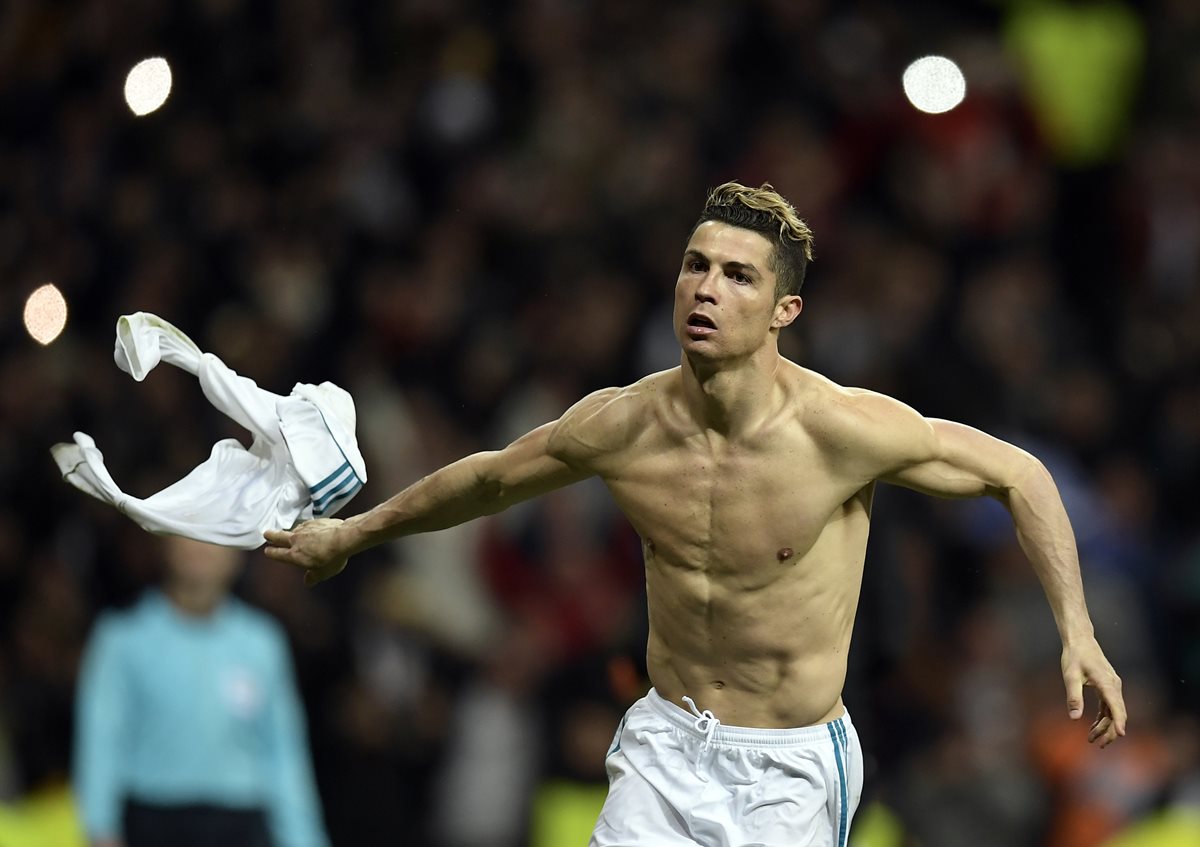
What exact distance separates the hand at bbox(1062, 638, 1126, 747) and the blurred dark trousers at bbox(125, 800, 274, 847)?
10.3 ft

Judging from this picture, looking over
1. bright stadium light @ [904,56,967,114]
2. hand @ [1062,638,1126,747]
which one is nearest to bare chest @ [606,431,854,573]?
hand @ [1062,638,1126,747]

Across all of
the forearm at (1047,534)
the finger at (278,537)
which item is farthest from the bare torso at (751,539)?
the finger at (278,537)

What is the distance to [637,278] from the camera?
8531 millimetres

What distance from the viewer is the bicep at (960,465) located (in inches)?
168

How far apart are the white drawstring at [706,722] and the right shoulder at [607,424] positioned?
618 mm

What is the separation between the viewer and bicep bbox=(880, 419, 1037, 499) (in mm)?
4262

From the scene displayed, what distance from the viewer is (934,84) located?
8977 millimetres

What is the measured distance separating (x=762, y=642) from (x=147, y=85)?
7.03 m

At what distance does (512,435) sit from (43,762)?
2.45 metres

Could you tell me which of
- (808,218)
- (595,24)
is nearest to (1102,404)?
(808,218)

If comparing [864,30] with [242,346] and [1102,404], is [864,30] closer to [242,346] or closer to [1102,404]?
[1102,404]

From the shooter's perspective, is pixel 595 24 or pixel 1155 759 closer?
pixel 1155 759

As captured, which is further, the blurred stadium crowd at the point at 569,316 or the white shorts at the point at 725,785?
the blurred stadium crowd at the point at 569,316

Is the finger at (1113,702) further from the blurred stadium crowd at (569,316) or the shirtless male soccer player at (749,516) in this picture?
the blurred stadium crowd at (569,316)
